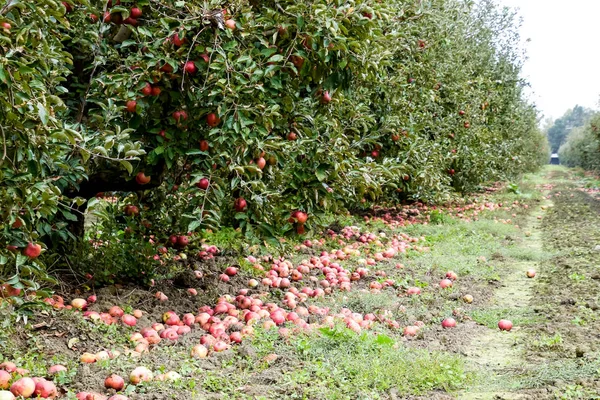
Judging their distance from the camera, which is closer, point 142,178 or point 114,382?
point 114,382

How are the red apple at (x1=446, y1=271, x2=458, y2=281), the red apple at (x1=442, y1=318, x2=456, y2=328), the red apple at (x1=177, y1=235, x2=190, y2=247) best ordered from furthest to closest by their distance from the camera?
1. the red apple at (x1=446, y1=271, x2=458, y2=281)
2. the red apple at (x1=177, y1=235, x2=190, y2=247)
3. the red apple at (x1=442, y1=318, x2=456, y2=328)

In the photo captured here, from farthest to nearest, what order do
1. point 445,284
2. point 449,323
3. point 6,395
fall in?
1. point 445,284
2. point 449,323
3. point 6,395

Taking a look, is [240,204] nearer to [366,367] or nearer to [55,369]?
[366,367]

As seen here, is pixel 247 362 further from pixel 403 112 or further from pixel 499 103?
pixel 499 103

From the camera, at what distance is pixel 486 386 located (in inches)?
133

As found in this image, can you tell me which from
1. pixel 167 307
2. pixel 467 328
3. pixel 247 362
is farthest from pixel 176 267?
pixel 467 328

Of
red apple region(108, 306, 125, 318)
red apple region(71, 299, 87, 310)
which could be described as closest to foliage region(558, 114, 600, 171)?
red apple region(108, 306, 125, 318)

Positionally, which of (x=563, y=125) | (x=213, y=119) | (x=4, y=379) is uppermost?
(x=563, y=125)

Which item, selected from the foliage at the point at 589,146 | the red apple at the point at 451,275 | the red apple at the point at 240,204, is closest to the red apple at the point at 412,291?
the red apple at the point at 451,275

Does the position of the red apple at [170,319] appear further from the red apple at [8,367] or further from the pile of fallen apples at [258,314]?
the red apple at [8,367]

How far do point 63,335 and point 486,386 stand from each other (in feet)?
8.54

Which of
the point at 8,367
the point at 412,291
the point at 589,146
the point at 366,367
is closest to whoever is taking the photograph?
the point at 8,367

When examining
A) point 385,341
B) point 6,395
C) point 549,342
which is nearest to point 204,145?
point 385,341

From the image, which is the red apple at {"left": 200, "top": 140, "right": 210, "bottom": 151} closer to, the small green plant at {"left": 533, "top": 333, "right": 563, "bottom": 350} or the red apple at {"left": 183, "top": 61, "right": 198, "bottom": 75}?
the red apple at {"left": 183, "top": 61, "right": 198, "bottom": 75}
